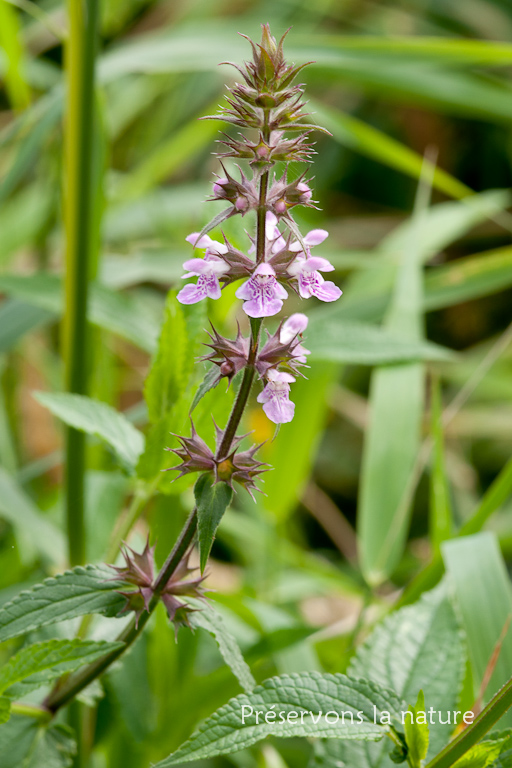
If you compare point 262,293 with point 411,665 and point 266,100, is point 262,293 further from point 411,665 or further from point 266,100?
point 411,665

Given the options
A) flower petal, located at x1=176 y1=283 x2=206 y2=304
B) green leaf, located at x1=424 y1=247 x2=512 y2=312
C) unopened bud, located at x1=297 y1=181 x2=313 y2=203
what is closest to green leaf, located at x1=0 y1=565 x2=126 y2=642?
flower petal, located at x1=176 y1=283 x2=206 y2=304

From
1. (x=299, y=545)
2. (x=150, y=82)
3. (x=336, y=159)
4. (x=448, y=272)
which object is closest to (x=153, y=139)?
(x=150, y=82)

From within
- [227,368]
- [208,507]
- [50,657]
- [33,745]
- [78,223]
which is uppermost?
[78,223]

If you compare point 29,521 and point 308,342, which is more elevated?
point 308,342

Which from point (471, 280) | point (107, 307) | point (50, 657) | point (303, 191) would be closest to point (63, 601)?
point (50, 657)

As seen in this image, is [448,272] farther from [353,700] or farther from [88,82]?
[353,700]
